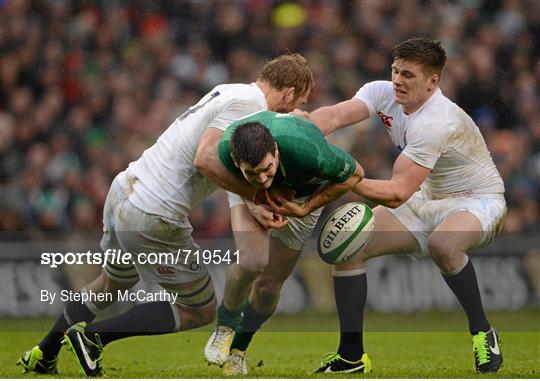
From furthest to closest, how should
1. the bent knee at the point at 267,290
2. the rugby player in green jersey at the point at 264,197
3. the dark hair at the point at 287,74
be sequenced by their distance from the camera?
1. the bent knee at the point at 267,290
2. the dark hair at the point at 287,74
3. the rugby player in green jersey at the point at 264,197

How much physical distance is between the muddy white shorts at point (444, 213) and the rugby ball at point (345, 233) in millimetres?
564

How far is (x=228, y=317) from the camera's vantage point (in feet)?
21.9

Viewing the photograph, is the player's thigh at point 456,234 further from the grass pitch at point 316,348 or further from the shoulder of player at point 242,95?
the shoulder of player at point 242,95

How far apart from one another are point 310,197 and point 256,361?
6.49 ft

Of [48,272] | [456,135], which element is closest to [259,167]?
[456,135]

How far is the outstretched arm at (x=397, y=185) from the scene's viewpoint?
21.0 feet

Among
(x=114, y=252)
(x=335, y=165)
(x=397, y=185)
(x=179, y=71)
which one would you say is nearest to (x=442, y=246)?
(x=397, y=185)

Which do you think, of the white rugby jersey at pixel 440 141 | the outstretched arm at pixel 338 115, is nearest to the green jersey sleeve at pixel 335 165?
the white rugby jersey at pixel 440 141

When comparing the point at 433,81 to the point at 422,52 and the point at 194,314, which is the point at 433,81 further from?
the point at 194,314

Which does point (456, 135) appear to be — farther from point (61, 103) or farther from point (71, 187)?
point (61, 103)

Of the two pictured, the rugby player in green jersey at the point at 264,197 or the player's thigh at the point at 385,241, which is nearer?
the rugby player in green jersey at the point at 264,197

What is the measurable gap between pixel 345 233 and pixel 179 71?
24.3 ft

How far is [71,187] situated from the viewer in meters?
12.3

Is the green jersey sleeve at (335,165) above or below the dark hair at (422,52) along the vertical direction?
below
